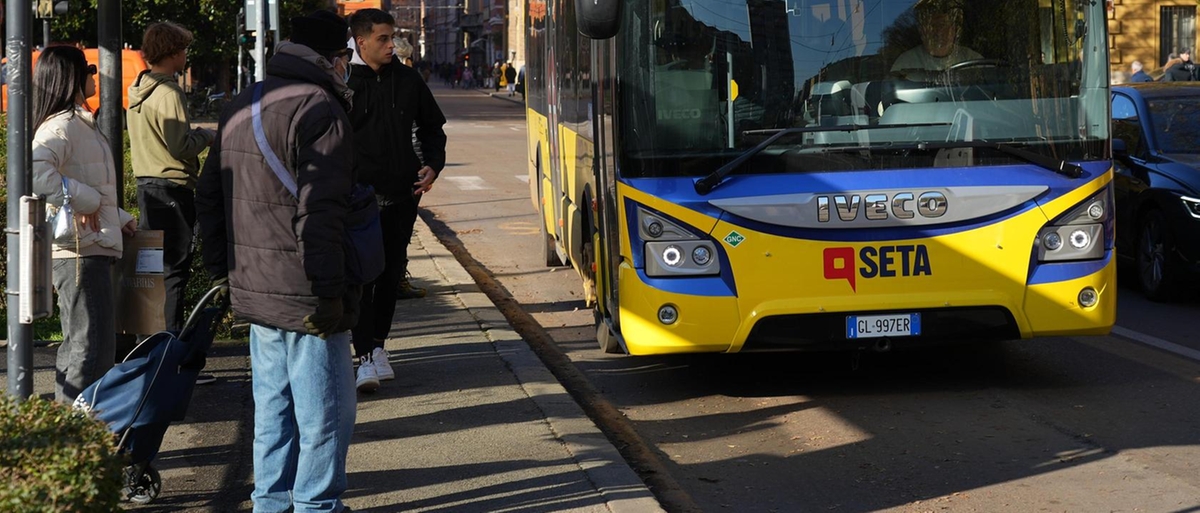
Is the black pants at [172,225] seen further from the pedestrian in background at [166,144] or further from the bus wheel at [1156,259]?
the bus wheel at [1156,259]

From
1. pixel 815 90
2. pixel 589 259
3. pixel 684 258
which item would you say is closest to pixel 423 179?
pixel 684 258

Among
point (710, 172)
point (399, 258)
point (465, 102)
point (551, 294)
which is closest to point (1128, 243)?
point (551, 294)

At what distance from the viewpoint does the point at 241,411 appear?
684 centimetres

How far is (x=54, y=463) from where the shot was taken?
361cm

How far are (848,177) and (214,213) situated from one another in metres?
3.42

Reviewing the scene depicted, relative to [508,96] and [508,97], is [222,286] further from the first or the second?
[508,96]

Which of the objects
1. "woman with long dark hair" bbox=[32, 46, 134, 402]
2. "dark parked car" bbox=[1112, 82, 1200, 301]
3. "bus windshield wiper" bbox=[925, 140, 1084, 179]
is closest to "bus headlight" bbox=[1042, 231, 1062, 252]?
"bus windshield wiper" bbox=[925, 140, 1084, 179]

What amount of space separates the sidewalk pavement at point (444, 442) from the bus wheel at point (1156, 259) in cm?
507

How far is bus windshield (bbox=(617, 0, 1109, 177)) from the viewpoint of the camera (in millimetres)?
7152

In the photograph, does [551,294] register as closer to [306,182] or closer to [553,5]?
[553,5]

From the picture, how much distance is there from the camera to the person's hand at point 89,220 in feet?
18.3

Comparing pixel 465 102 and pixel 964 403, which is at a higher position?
pixel 465 102

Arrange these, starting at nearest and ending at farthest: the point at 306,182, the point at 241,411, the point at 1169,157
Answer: the point at 306,182, the point at 241,411, the point at 1169,157

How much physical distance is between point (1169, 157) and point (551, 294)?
4845 mm
